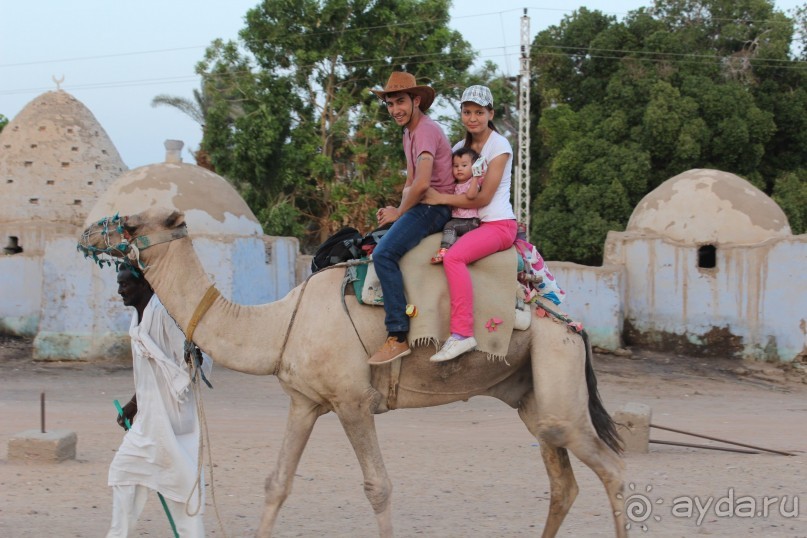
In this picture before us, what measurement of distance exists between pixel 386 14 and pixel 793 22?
13.9 metres

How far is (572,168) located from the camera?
27391mm

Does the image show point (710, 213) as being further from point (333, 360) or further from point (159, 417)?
point (159, 417)

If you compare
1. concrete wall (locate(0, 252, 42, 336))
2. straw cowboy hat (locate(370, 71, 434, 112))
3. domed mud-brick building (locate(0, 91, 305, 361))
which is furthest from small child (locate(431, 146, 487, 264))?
concrete wall (locate(0, 252, 42, 336))

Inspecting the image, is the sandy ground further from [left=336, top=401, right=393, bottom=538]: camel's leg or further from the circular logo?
[left=336, top=401, right=393, bottom=538]: camel's leg

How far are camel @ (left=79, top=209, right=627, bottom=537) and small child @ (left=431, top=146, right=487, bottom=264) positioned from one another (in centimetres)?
59

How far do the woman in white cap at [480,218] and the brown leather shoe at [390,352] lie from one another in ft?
0.60

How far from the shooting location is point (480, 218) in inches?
208

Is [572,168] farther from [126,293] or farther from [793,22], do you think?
[126,293]

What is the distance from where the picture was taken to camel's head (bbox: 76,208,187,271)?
4969 millimetres

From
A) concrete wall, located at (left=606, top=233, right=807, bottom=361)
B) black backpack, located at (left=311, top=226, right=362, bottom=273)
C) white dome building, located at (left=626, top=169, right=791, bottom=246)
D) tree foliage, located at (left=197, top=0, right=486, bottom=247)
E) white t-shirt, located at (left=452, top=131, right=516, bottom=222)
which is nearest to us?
white t-shirt, located at (left=452, top=131, right=516, bottom=222)

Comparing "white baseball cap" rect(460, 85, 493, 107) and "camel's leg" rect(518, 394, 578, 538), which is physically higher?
"white baseball cap" rect(460, 85, 493, 107)

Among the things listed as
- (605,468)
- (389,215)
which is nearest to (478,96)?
(389,215)

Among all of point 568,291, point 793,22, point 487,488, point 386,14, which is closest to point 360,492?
point 487,488

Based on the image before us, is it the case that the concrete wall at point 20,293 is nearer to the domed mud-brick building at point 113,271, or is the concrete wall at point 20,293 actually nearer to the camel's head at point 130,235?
the domed mud-brick building at point 113,271
